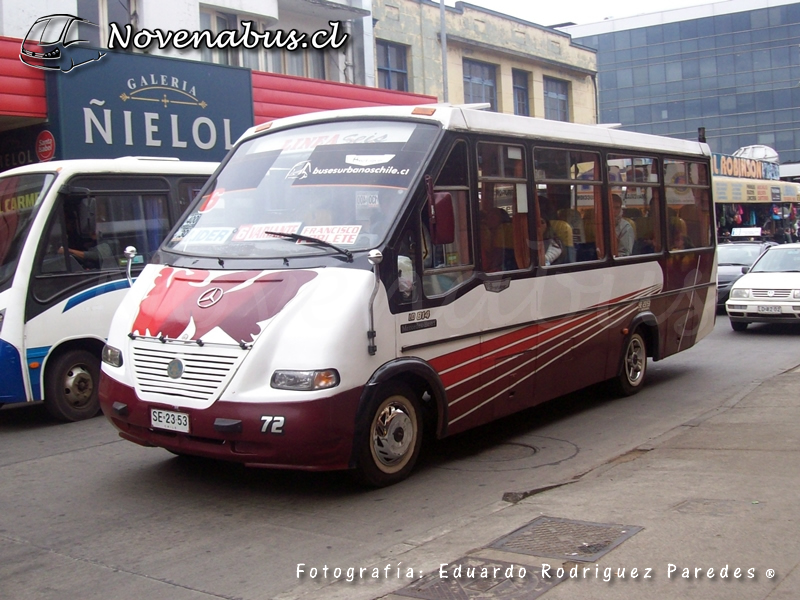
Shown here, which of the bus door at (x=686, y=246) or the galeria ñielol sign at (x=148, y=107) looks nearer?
the bus door at (x=686, y=246)

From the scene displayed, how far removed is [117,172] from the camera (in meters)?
10.1

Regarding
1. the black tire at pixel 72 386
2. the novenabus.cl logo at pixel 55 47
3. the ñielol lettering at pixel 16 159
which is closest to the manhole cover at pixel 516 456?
the black tire at pixel 72 386

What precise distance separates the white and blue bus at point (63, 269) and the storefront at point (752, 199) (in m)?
28.7

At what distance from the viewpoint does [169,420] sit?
6340mm

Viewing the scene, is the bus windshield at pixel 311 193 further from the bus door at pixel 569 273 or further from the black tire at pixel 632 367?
the black tire at pixel 632 367

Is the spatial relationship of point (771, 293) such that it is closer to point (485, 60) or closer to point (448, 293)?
point (448, 293)

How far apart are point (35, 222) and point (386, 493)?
498 cm

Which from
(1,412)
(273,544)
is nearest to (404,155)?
(273,544)

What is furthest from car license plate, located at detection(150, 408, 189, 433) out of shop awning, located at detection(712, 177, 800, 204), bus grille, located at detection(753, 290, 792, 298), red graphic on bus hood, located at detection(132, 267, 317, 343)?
shop awning, located at detection(712, 177, 800, 204)

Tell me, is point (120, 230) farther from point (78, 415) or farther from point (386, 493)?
point (386, 493)

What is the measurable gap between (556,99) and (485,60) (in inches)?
195

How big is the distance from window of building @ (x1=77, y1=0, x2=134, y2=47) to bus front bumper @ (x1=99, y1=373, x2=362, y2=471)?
12391 millimetres

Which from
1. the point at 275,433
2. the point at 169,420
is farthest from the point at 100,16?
the point at 275,433

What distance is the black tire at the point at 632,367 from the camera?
10221 millimetres
